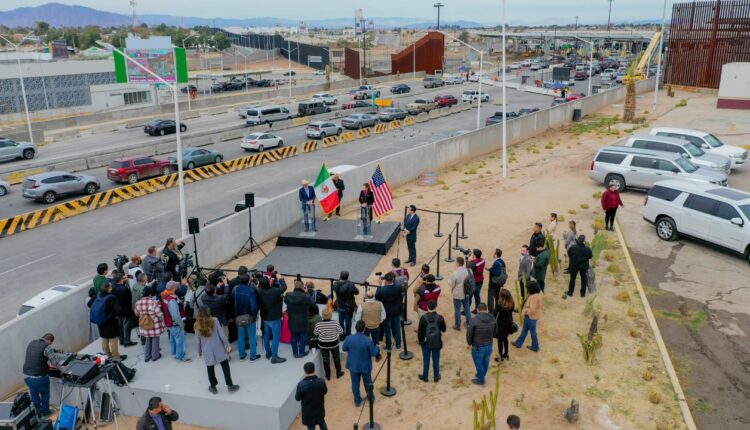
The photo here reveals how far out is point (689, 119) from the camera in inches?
1750

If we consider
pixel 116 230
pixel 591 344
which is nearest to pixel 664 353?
pixel 591 344

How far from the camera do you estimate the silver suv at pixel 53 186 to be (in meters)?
26.7

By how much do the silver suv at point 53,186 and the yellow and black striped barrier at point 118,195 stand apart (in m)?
1.40

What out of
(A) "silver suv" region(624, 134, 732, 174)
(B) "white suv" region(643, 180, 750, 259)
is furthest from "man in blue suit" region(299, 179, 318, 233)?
(A) "silver suv" region(624, 134, 732, 174)

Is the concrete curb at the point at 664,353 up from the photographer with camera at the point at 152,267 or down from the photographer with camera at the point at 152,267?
down

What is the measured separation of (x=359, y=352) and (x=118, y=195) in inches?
831

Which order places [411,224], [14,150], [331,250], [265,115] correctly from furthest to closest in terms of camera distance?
[265,115], [14,150], [331,250], [411,224]

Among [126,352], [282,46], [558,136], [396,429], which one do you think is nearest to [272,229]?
[126,352]

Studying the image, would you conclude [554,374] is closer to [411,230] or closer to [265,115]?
[411,230]

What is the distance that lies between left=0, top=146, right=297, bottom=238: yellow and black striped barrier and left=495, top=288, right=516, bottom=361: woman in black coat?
1951cm

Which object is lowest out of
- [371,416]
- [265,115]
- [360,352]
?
[371,416]

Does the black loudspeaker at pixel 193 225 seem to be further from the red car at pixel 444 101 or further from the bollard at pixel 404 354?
the red car at pixel 444 101

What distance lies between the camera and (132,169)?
30.8 m

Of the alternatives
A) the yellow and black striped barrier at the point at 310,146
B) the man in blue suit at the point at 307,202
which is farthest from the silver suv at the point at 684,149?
the yellow and black striped barrier at the point at 310,146
